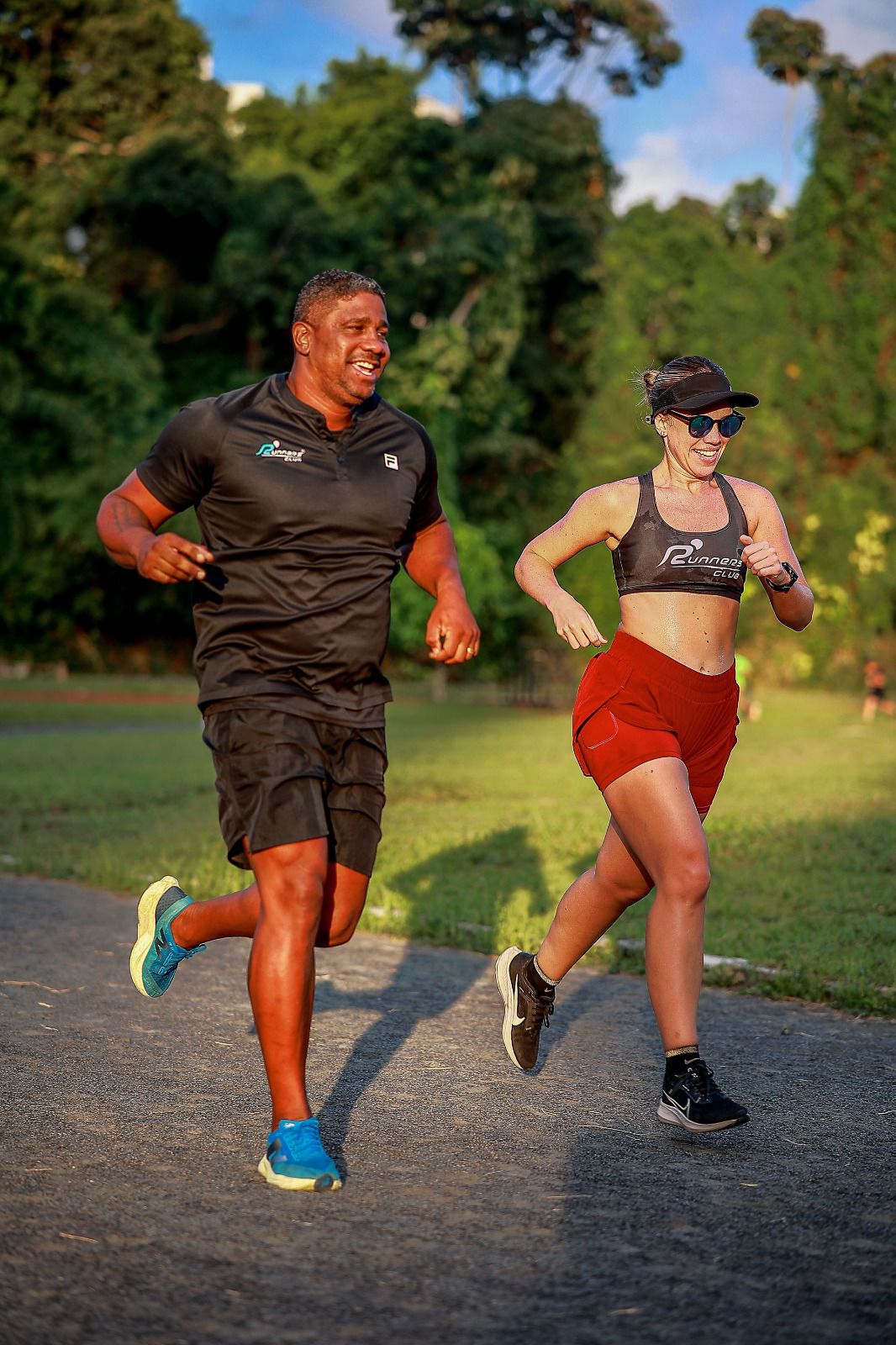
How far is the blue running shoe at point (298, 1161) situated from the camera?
Answer: 3.90 m

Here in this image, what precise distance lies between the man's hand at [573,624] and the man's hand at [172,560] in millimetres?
1090

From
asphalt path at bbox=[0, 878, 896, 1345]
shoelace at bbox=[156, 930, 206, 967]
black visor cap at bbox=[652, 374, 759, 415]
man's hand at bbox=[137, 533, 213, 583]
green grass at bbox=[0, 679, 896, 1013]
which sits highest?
black visor cap at bbox=[652, 374, 759, 415]

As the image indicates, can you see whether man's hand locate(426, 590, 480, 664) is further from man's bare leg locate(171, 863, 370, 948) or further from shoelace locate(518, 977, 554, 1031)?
shoelace locate(518, 977, 554, 1031)

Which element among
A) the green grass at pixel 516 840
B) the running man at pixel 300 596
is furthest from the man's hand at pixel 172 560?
the green grass at pixel 516 840

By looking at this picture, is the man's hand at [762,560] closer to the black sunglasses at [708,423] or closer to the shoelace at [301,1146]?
the black sunglasses at [708,423]

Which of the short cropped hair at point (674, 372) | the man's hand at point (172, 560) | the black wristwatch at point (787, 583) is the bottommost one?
the man's hand at point (172, 560)

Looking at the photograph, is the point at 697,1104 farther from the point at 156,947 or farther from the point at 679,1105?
the point at 156,947

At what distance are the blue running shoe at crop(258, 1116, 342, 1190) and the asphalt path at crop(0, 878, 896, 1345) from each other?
0.04 metres

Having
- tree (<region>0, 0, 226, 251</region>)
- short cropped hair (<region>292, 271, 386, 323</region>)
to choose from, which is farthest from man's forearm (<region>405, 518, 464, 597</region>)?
tree (<region>0, 0, 226, 251</region>)

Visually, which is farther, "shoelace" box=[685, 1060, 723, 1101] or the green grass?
the green grass

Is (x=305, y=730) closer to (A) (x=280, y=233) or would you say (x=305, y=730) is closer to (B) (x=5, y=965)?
(B) (x=5, y=965)

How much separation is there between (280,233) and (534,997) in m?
35.9

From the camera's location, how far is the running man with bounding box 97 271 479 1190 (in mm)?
4242

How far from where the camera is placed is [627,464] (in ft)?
→ 129
